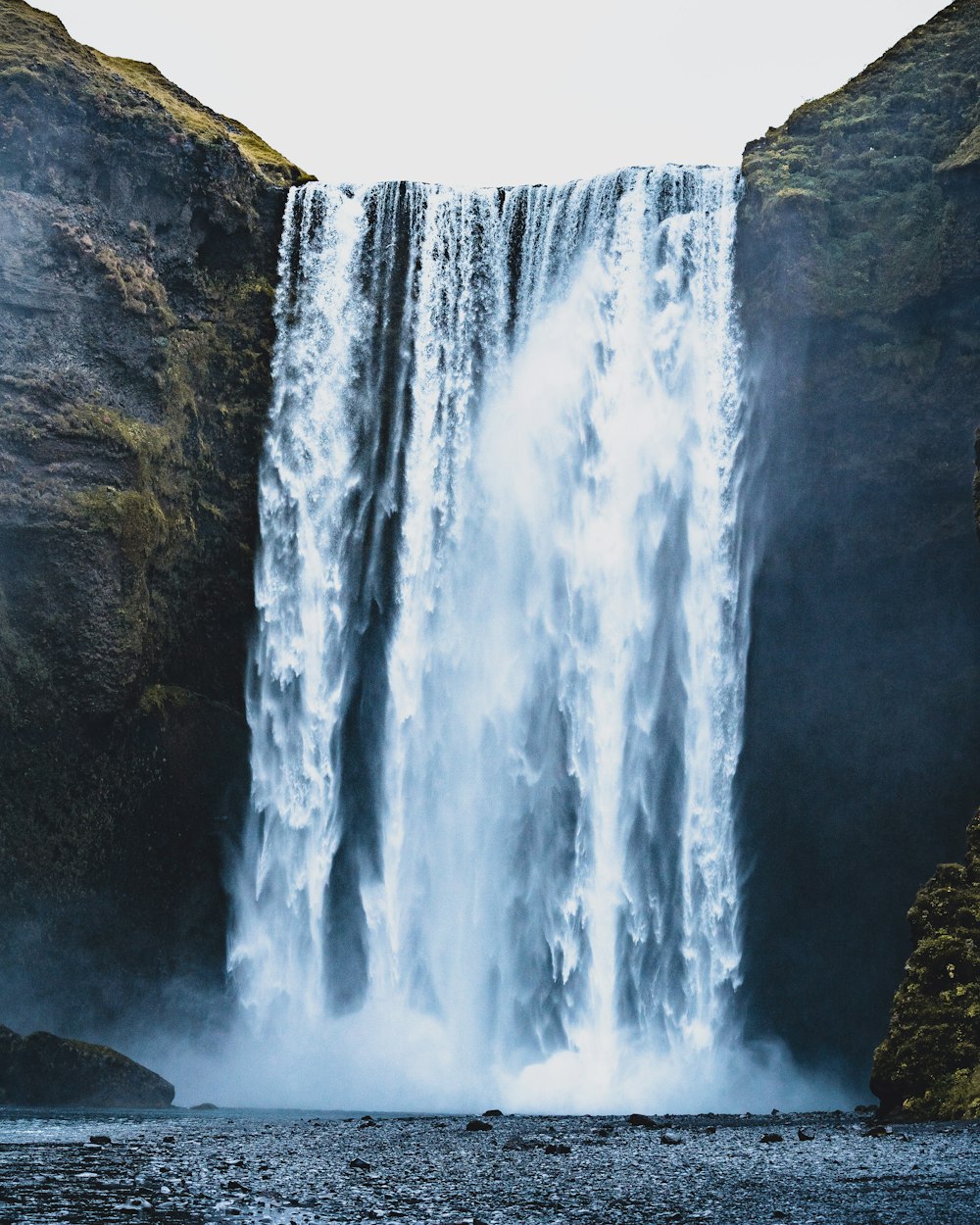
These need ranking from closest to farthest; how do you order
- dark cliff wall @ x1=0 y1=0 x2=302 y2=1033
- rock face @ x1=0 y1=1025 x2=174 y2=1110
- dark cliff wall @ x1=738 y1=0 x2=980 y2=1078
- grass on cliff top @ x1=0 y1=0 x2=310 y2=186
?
rock face @ x1=0 y1=1025 x2=174 y2=1110
dark cliff wall @ x1=0 y1=0 x2=302 y2=1033
dark cliff wall @ x1=738 y1=0 x2=980 y2=1078
grass on cliff top @ x1=0 y1=0 x2=310 y2=186

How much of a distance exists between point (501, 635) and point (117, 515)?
7.66 m

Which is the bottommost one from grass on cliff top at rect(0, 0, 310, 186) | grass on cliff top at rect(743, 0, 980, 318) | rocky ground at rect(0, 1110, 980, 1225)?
rocky ground at rect(0, 1110, 980, 1225)

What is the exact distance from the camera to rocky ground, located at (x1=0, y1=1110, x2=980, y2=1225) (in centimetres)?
846

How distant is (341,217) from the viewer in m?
30.1

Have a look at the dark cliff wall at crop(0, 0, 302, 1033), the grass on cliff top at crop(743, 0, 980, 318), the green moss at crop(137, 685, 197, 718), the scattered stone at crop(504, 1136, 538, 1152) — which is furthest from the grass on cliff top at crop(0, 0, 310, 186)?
the scattered stone at crop(504, 1136, 538, 1152)

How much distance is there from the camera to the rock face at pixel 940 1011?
17203 millimetres

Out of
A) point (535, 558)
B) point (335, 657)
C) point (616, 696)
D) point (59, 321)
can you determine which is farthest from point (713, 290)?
point (59, 321)

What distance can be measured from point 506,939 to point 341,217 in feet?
50.5

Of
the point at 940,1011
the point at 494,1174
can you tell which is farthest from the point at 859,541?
the point at 494,1174

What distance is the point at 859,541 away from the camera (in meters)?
27.2

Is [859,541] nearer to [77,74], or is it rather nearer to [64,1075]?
[64,1075]

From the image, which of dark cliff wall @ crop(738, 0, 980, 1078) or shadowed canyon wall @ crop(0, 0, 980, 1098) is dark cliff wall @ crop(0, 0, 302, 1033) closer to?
shadowed canyon wall @ crop(0, 0, 980, 1098)

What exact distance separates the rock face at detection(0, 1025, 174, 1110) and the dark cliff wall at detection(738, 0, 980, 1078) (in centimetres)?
1156

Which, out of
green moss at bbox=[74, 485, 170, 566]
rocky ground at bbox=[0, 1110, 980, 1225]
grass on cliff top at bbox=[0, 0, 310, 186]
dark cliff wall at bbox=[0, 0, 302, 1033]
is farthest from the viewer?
grass on cliff top at bbox=[0, 0, 310, 186]
